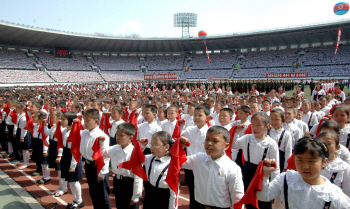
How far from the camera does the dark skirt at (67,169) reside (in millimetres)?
3661

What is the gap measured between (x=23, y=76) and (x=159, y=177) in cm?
3674

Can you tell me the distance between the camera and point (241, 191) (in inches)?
79.2

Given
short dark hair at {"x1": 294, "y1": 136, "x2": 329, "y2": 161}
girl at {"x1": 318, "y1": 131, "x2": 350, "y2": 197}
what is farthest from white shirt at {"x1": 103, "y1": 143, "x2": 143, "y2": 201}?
girl at {"x1": 318, "y1": 131, "x2": 350, "y2": 197}

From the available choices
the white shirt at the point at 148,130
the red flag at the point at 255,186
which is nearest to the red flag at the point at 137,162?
the red flag at the point at 255,186

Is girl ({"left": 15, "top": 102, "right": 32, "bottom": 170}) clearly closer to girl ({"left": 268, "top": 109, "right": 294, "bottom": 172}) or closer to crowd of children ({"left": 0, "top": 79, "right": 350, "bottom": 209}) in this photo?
crowd of children ({"left": 0, "top": 79, "right": 350, "bottom": 209})

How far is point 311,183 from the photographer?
1567 mm

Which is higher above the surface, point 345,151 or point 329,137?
point 329,137

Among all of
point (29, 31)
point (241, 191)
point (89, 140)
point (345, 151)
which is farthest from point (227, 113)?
point (29, 31)

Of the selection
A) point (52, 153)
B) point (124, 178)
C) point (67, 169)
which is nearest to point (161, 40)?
point (52, 153)

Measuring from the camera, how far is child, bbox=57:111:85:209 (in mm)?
3664

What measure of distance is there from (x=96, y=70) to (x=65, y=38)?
26.8 ft

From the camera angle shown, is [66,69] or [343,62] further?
[66,69]

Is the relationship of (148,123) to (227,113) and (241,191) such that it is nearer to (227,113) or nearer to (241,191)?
(227,113)

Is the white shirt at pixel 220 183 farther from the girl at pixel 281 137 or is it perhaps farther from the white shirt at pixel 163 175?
the girl at pixel 281 137
